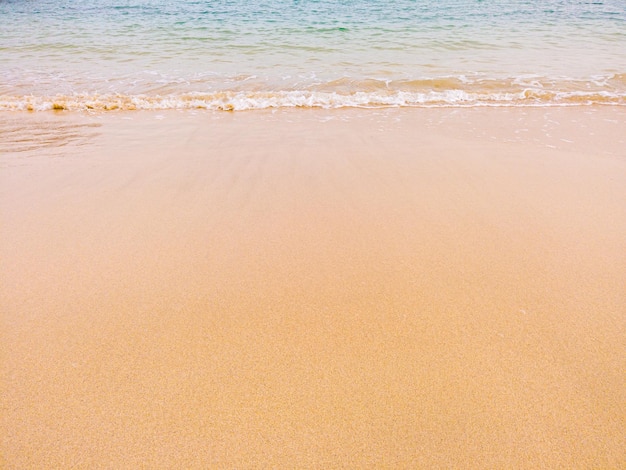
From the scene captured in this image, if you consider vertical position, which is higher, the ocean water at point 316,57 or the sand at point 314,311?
the ocean water at point 316,57

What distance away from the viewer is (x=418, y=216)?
301 cm

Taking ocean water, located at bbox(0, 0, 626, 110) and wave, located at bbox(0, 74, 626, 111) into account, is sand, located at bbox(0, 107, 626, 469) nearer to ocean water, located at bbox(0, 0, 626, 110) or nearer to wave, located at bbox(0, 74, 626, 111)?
wave, located at bbox(0, 74, 626, 111)

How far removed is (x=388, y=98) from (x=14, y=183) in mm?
5087

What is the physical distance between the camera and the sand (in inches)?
60.5

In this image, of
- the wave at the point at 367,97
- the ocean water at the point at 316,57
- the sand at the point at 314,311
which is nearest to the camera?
the sand at the point at 314,311

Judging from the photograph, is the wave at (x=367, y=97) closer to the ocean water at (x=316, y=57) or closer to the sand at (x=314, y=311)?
the ocean water at (x=316, y=57)

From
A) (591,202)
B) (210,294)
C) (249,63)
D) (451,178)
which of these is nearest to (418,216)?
(451,178)

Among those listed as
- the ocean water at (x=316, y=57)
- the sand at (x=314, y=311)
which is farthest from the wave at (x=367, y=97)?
the sand at (x=314, y=311)

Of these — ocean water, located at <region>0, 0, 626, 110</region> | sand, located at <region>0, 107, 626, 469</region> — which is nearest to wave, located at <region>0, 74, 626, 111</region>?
ocean water, located at <region>0, 0, 626, 110</region>

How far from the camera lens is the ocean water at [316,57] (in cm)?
639

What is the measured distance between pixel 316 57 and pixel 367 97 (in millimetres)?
3096

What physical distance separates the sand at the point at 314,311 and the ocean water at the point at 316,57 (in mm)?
2765

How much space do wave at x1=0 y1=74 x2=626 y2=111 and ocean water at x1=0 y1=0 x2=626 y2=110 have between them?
0.09 ft

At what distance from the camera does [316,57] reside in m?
8.80
